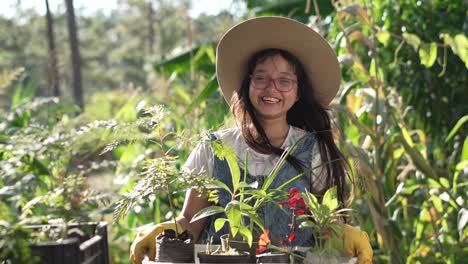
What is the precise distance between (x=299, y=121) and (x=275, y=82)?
0.22 m

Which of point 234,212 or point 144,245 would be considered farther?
point 144,245

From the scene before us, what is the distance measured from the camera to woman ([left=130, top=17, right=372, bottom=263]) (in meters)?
2.22

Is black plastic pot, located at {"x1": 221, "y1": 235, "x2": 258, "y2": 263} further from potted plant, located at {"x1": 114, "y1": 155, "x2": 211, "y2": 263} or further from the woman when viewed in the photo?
the woman

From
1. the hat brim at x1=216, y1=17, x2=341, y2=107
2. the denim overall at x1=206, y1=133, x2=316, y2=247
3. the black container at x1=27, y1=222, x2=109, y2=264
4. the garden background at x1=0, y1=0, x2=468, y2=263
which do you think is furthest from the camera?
the garden background at x1=0, y1=0, x2=468, y2=263

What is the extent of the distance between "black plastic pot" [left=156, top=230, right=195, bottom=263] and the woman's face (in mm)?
627

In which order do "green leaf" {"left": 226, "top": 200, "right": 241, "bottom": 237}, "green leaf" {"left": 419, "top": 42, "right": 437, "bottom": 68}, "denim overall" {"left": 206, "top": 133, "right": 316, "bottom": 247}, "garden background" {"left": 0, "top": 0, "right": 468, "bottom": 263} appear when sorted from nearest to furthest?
"green leaf" {"left": 226, "top": 200, "right": 241, "bottom": 237}
"denim overall" {"left": 206, "top": 133, "right": 316, "bottom": 247}
"garden background" {"left": 0, "top": 0, "right": 468, "bottom": 263}
"green leaf" {"left": 419, "top": 42, "right": 437, "bottom": 68}

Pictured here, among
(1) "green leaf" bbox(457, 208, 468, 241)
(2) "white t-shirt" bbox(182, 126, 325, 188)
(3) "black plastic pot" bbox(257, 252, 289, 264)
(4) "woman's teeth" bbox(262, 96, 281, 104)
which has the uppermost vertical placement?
(4) "woman's teeth" bbox(262, 96, 281, 104)

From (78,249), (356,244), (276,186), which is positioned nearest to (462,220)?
(276,186)

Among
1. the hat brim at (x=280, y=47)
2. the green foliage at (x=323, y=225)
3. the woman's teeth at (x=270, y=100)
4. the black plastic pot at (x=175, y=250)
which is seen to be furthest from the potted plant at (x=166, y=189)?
the hat brim at (x=280, y=47)

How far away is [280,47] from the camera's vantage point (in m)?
2.33

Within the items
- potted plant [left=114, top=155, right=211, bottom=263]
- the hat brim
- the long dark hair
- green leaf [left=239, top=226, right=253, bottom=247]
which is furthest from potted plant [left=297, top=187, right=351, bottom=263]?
the hat brim

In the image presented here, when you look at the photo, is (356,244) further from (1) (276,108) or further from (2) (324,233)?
(1) (276,108)

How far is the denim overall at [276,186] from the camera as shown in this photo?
2.14m

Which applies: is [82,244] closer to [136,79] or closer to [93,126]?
[93,126]
